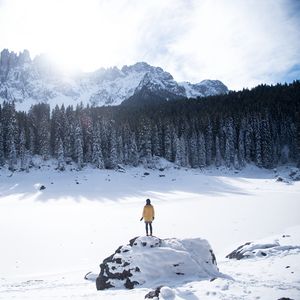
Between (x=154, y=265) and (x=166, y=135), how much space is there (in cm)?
7962

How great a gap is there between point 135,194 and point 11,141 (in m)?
37.6

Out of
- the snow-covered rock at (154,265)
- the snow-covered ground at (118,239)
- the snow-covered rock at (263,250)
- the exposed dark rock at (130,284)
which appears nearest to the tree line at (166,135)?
the snow-covered ground at (118,239)

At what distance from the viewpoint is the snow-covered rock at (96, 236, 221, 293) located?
1290 cm

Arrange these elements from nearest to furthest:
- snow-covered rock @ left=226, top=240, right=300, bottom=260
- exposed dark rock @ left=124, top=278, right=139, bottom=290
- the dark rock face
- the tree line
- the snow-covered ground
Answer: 1. the snow-covered ground
2. exposed dark rock @ left=124, top=278, right=139, bottom=290
3. the dark rock face
4. snow-covered rock @ left=226, top=240, right=300, bottom=260
5. the tree line

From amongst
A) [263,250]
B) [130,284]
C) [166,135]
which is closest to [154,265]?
[130,284]

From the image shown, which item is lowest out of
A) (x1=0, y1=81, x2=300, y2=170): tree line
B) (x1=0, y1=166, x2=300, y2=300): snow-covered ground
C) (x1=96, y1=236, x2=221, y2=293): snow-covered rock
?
(x1=0, y1=166, x2=300, y2=300): snow-covered ground

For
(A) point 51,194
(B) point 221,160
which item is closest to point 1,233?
(A) point 51,194

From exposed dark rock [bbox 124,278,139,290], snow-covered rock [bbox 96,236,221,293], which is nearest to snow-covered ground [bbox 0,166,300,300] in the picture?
exposed dark rock [bbox 124,278,139,290]

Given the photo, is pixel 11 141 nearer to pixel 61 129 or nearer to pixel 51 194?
pixel 61 129

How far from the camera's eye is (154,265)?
524 inches

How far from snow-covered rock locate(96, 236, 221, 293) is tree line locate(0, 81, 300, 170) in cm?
6289

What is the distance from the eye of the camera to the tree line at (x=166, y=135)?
80.4 meters

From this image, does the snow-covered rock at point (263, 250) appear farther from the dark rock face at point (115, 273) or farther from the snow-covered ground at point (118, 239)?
the dark rock face at point (115, 273)

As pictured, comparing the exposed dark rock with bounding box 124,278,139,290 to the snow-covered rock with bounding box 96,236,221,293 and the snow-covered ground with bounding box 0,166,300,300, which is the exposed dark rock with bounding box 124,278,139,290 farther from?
the snow-covered ground with bounding box 0,166,300,300
